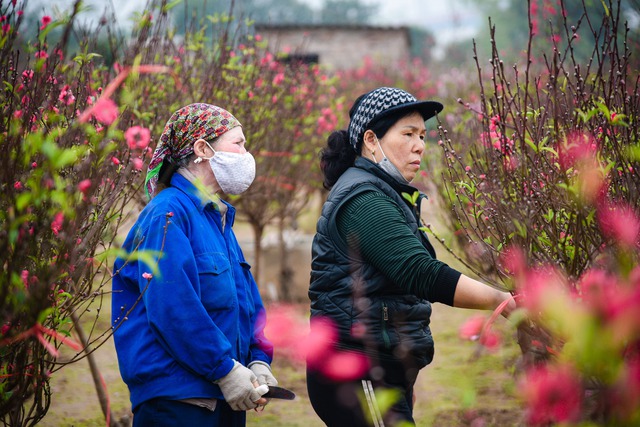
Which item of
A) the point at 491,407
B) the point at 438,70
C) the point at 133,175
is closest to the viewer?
the point at 133,175

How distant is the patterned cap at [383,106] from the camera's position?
302 cm

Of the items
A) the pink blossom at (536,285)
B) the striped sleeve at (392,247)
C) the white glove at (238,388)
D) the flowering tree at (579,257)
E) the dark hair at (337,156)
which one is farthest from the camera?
the dark hair at (337,156)

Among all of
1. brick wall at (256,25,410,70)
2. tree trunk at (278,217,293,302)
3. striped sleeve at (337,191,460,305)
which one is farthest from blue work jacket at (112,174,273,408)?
brick wall at (256,25,410,70)

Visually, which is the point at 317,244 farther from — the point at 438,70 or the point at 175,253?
the point at 438,70

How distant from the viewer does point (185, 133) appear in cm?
293

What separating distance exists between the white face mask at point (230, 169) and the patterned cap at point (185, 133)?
0.30 ft

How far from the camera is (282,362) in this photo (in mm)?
7445

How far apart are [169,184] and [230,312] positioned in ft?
2.03

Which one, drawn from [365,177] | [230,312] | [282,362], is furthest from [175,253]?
[282,362]

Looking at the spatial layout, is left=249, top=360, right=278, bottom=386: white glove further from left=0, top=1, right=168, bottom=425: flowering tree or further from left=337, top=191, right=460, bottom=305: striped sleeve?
left=0, top=1, right=168, bottom=425: flowering tree

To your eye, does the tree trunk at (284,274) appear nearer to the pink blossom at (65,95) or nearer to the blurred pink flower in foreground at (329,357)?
the pink blossom at (65,95)

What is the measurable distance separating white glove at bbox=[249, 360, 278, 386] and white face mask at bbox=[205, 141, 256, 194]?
0.75 meters

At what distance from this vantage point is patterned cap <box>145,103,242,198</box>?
2924 millimetres

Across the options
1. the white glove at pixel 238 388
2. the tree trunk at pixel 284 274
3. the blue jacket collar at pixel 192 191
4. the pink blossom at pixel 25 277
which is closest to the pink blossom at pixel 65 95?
the blue jacket collar at pixel 192 191
